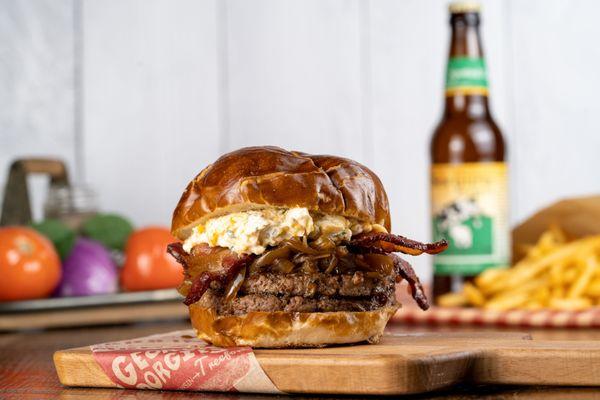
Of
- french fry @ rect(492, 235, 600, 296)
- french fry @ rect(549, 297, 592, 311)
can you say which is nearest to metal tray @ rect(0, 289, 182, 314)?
french fry @ rect(492, 235, 600, 296)

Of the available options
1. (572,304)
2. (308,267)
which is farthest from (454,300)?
(308,267)

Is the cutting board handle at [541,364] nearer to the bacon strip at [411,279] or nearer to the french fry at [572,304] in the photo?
the bacon strip at [411,279]

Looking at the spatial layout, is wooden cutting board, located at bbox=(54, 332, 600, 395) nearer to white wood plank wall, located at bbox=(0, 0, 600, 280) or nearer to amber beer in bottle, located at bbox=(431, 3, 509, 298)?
amber beer in bottle, located at bbox=(431, 3, 509, 298)

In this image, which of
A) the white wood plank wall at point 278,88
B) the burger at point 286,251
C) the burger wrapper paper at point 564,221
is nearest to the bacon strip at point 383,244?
the burger at point 286,251

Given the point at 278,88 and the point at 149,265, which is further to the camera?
the point at 278,88

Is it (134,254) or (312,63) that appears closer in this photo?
(134,254)

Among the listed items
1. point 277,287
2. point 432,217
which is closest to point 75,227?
point 432,217

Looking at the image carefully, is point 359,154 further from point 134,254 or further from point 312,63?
point 134,254

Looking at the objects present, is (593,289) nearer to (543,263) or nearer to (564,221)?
(543,263)
